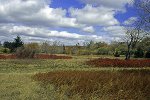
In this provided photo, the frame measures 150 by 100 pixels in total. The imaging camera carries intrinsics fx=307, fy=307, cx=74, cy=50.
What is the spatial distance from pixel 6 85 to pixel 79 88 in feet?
14.0

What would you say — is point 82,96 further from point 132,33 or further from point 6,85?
point 132,33

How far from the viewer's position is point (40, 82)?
50.8 feet

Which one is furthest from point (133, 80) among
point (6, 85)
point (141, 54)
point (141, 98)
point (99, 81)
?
point (141, 54)

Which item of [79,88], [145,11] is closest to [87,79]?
[79,88]

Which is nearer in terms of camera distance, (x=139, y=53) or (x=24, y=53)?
(x=24, y=53)

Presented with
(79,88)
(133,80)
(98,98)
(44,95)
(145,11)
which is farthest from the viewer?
(145,11)

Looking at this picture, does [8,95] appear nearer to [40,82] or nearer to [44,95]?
[44,95]

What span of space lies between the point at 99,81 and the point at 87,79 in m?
0.81

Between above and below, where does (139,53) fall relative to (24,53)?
below

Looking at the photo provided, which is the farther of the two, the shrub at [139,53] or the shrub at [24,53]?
the shrub at [139,53]

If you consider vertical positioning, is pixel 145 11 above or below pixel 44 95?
above

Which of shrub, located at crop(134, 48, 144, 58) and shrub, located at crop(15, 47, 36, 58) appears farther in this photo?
shrub, located at crop(134, 48, 144, 58)

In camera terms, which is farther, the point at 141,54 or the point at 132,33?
the point at 141,54

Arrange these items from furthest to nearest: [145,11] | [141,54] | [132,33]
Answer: [141,54]
[132,33]
[145,11]
